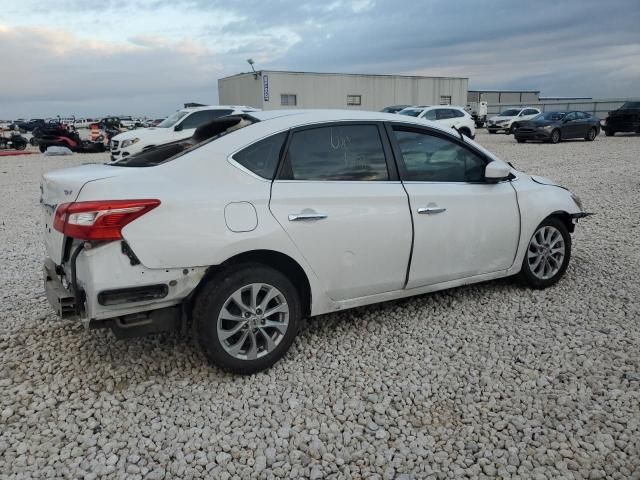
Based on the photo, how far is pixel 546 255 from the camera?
15.2 ft

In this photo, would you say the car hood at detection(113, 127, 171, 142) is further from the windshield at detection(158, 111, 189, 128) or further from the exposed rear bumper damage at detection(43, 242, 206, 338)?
the exposed rear bumper damage at detection(43, 242, 206, 338)

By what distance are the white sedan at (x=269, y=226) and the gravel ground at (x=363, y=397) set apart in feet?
1.16

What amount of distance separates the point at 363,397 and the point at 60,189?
2.24 metres

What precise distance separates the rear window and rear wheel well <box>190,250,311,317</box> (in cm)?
50

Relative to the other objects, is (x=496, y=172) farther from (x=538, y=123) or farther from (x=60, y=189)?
(x=538, y=123)

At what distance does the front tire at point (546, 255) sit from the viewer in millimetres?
4574

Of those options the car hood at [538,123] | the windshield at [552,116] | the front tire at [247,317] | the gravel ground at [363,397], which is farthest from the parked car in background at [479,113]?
the front tire at [247,317]

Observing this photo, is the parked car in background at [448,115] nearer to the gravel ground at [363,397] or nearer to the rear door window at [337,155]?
the gravel ground at [363,397]

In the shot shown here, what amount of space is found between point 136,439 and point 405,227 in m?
2.18

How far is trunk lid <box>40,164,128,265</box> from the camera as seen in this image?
2.99 metres

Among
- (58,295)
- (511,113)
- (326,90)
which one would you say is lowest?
(58,295)

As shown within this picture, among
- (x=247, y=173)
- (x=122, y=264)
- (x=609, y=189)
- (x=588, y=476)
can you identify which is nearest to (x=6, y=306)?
(x=122, y=264)

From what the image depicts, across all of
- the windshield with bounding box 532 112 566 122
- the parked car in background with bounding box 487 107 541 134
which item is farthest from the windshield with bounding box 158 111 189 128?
the parked car in background with bounding box 487 107 541 134

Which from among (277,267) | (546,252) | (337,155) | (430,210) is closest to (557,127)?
(546,252)
